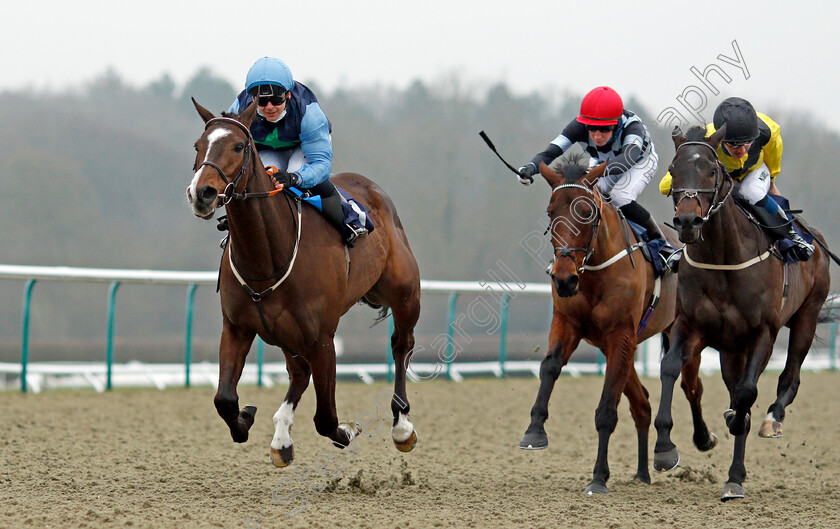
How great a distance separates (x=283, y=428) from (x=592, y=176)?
2.32 metres

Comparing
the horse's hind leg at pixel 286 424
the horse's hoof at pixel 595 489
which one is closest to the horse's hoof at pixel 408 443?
Answer: the horse's hind leg at pixel 286 424

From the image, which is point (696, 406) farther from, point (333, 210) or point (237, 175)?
point (237, 175)

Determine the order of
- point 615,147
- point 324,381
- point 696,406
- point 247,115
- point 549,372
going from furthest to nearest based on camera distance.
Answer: point 696,406 → point 615,147 → point 549,372 → point 324,381 → point 247,115

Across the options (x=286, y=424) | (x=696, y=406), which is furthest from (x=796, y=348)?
(x=286, y=424)

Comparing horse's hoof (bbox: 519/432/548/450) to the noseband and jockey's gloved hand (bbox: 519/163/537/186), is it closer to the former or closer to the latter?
jockey's gloved hand (bbox: 519/163/537/186)

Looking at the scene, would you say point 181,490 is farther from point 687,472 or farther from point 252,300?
point 687,472

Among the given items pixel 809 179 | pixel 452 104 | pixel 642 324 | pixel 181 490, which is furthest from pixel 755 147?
pixel 452 104

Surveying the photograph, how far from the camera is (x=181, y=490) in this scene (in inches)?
220

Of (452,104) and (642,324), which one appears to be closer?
(642,324)

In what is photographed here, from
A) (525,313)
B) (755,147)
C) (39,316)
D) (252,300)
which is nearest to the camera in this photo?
(252,300)

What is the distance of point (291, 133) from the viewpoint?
5742 millimetres

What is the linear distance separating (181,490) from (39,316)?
2785 cm

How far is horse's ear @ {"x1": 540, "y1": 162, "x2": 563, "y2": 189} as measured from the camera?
5645mm

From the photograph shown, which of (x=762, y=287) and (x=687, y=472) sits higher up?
(x=762, y=287)
